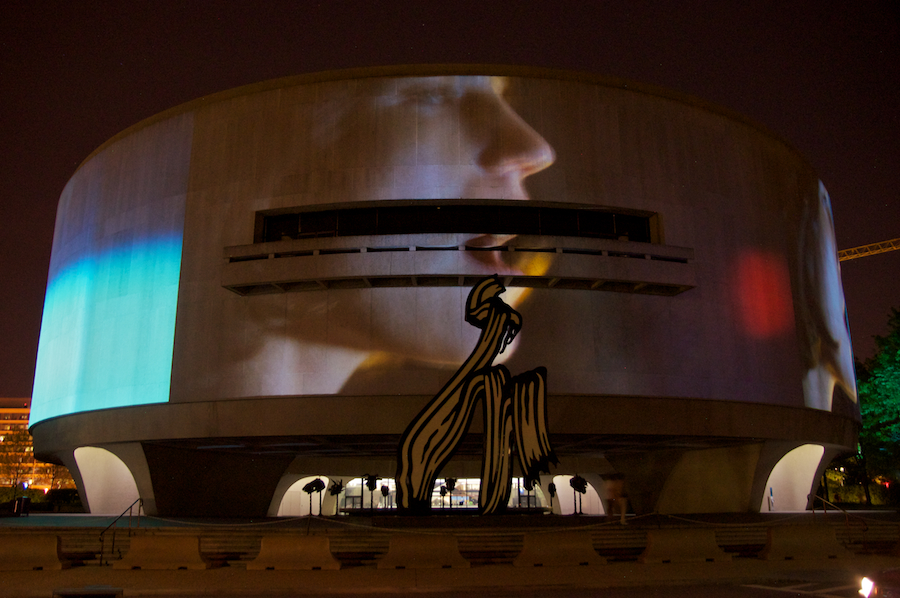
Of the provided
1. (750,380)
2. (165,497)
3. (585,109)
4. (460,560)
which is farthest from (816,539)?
(165,497)

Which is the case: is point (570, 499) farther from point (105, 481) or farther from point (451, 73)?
point (451, 73)

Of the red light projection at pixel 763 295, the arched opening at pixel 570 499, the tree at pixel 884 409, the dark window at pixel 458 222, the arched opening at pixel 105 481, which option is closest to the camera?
the dark window at pixel 458 222

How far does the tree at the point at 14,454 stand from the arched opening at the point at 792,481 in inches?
3645

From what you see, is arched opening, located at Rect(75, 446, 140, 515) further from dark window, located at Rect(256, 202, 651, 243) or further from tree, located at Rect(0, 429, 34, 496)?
tree, located at Rect(0, 429, 34, 496)

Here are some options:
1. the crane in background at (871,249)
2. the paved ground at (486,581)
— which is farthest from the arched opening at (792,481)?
the crane in background at (871,249)

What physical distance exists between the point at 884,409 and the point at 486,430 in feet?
136

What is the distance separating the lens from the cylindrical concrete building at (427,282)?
30.2 meters

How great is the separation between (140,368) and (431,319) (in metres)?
13.3

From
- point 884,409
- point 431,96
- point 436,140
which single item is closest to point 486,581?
point 436,140

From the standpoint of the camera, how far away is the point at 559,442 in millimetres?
33469

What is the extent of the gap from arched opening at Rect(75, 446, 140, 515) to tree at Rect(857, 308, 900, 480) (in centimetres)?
4503

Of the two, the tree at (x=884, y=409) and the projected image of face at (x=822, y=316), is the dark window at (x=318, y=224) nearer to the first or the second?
the projected image of face at (x=822, y=316)

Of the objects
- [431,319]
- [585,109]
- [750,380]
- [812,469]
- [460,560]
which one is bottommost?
[460,560]

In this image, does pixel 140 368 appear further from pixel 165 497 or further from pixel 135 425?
pixel 165 497
